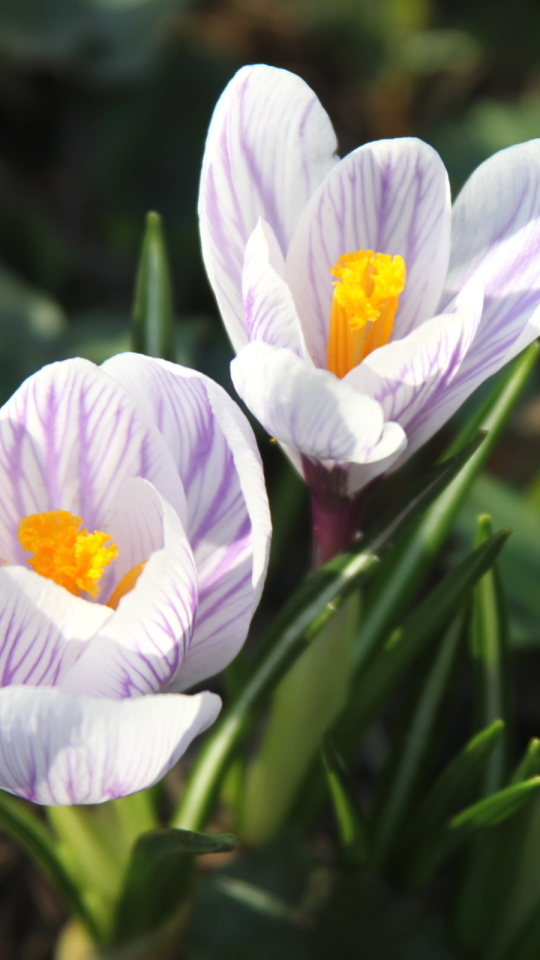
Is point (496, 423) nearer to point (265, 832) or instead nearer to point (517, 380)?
point (517, 380)

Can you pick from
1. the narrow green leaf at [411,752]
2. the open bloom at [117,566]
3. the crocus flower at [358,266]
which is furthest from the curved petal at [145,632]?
the narrow green leaf at [411,752]

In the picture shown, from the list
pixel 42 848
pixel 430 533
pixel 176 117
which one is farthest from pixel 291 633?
pixel 176 117

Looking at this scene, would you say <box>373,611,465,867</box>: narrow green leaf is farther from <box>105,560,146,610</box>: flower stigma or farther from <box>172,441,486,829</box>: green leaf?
<box>105,560,146,610</box>: flower stigma

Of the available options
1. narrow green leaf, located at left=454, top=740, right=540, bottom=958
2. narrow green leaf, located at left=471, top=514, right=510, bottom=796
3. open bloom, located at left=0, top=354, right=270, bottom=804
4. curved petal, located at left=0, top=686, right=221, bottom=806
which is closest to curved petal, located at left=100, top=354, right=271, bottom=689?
open bloom, located at left=0, top=354, right=270, bottom=804

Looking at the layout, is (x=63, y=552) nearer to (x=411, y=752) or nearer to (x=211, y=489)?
(x=211, y=489)

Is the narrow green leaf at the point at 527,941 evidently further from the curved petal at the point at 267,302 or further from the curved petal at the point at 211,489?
the curved petal at the point at 267,302

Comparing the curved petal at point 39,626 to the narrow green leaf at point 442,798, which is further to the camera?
the narrow green leaf at point 442,798
